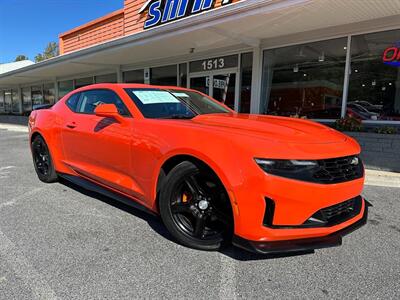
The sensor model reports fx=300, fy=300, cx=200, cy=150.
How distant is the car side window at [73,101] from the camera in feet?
13.4

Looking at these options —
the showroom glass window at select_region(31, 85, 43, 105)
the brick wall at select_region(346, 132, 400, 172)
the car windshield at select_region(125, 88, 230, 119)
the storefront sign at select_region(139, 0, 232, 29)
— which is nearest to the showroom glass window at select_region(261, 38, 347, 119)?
the brick wall at select_region(346, 132, 400, 172)

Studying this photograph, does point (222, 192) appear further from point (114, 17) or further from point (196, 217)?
point (114, 17)

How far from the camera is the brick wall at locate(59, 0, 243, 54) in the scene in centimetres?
1178

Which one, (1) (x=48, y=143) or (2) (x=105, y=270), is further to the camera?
(1) (x=48, y=143)

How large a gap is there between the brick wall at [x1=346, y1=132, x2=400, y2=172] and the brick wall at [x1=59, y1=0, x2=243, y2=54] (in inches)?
234

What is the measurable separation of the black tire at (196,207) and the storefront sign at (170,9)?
764cm

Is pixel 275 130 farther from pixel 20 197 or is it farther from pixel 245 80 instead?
pixel 245 80

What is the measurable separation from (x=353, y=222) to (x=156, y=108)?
7.04ft

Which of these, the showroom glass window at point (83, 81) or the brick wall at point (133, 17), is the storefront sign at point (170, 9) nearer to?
the brick wall at point (133, 17)

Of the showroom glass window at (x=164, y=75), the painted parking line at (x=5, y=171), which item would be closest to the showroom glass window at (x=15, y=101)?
the showroom glass window at (x=164, y=75)

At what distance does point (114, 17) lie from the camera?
13.2 metres

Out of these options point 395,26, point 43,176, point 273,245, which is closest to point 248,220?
point 273,245

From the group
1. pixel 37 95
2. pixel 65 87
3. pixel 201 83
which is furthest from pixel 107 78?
pixel 37 95

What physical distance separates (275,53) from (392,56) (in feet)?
9.65
